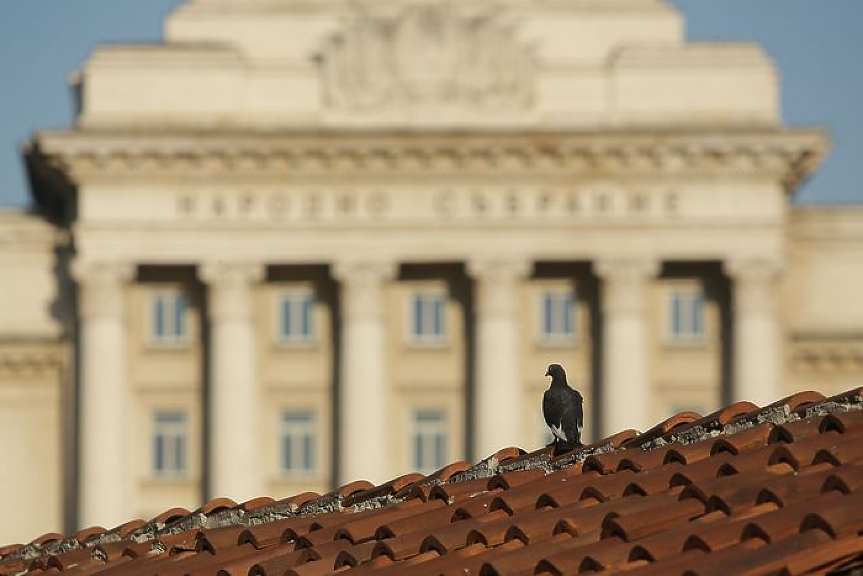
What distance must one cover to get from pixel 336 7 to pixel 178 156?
7033 mm

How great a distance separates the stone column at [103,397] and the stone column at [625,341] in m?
13.4

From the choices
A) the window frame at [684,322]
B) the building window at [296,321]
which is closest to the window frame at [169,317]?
the building window at [296,321]

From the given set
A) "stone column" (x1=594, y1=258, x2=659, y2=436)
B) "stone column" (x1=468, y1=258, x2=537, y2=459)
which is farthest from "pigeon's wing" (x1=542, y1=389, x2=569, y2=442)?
"stone column" (x1=468, y1=258, x2=537, y2=459)

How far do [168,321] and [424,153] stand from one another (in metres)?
9.01

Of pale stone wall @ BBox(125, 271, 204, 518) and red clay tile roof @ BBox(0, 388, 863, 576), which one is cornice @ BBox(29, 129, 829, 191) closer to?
pale stone wall @ BBox(125, 271, 204, 518)

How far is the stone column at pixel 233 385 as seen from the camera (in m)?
83.6

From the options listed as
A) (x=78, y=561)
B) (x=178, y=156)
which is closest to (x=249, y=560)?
(x=78, y=561)

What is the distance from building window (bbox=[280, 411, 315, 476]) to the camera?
8544 centimetres

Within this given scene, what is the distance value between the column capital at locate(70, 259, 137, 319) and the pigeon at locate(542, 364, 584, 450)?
214 feet

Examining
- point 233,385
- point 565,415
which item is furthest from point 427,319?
point 565,415

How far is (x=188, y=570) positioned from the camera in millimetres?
18000

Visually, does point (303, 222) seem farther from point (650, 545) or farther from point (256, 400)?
point (650, 545)

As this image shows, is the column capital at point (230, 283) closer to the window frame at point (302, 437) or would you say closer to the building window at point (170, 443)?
the window frame at point (302, 437)

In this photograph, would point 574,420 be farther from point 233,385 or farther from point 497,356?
point 233,385
